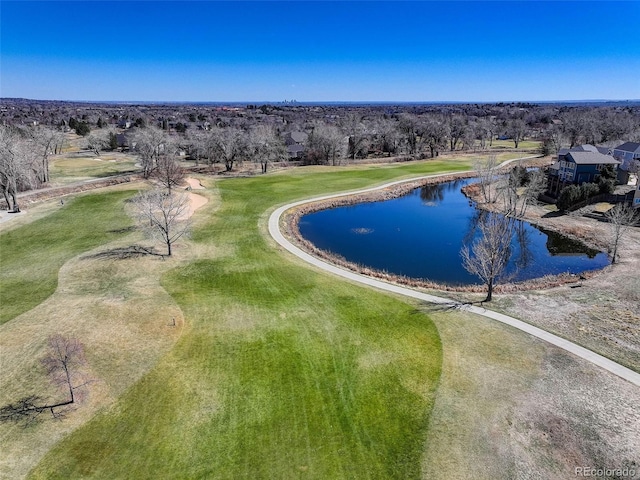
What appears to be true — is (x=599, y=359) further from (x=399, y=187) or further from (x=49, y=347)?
(x=399, y=187)

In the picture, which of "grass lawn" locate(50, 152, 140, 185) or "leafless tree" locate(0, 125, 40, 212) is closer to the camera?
"leafless tree" locate(0, 125, 40, 212)

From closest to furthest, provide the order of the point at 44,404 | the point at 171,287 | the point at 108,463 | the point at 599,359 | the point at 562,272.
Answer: the point at 108,463
the point at 44,404
the point at 599,359
the point at 171,287
the point at 562,272

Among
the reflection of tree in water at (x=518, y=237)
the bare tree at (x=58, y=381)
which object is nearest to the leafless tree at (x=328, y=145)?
the reflection of tree in water at (x=518, y=237)

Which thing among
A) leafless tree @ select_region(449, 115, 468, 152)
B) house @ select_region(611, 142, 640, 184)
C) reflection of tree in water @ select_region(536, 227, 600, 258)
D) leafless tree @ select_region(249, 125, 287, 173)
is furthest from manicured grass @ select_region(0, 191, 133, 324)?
leafless tree @ select_region(449, 115, 468, 152)

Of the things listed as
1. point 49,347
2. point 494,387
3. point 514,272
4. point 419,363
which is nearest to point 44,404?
point 49,347

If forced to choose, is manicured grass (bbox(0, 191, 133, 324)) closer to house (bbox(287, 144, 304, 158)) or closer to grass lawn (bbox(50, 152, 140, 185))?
grass lawn (bbox(50, 152, 140, 185))

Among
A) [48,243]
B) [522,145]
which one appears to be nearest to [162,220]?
[48,243]

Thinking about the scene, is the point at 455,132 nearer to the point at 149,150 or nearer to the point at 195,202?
the point at 149,150
